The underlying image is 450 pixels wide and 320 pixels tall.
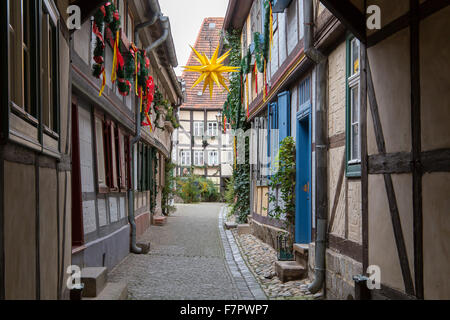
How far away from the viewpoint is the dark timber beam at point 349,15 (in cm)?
441

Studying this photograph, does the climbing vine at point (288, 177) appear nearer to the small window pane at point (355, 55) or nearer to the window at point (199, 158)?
the small window pane at point (355, 55)

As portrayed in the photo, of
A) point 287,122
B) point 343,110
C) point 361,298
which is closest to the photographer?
point 361,298

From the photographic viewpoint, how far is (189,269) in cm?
796

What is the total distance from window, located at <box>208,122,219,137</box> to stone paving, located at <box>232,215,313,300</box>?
66.5 feet

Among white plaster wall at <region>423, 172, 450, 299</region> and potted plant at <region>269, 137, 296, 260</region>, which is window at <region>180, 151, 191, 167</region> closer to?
potted plant at <region>269, 137, 296, 260</region>

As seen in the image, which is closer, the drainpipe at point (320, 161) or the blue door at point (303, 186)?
the drainpipe at point (320, 161)

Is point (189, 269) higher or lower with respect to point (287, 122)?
lower

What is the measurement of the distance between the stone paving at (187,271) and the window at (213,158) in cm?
1946

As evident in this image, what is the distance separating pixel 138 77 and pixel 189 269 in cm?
398

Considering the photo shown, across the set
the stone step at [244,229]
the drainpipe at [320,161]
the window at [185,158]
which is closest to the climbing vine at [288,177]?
the drainpipe at [320,161]

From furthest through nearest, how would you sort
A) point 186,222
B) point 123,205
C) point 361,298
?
point 186,222
point 123,205
point 361,298

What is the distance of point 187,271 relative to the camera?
777 centimetres

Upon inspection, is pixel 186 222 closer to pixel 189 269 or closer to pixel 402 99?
pixel 189 269
